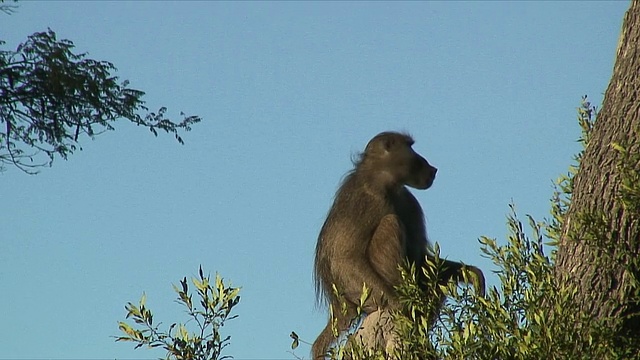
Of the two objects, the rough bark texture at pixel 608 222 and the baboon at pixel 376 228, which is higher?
the baboon at pixel 376 228

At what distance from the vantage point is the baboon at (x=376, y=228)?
820 centimetres

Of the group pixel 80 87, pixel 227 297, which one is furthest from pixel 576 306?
pixel 80 87

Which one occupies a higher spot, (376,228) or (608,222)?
(376,228)

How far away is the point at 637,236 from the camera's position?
4.46 m

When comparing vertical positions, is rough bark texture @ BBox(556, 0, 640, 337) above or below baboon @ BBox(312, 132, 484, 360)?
below

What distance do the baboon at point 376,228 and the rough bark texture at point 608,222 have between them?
3.04 m

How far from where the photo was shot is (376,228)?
8.48m

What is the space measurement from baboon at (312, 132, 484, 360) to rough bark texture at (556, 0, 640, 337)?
9.99ft

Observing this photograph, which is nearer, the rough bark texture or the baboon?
the rough bark texture

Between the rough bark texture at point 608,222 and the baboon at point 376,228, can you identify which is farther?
the baboon at point 376,228

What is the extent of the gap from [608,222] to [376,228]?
407 centimetres

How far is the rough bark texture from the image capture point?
4430 mm

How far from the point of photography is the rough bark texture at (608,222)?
4.43m

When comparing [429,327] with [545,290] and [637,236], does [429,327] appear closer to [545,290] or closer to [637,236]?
[545,290]
